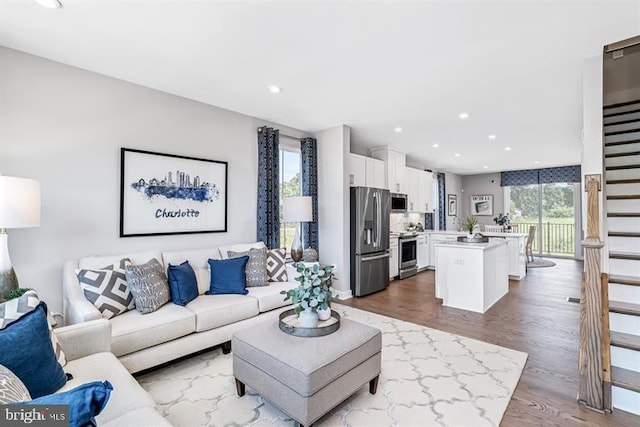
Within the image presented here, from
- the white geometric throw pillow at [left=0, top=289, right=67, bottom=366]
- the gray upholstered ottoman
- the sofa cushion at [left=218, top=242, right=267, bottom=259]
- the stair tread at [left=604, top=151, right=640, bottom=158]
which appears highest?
the stair tread at [left=604, top=151, right=640, bottom=158]

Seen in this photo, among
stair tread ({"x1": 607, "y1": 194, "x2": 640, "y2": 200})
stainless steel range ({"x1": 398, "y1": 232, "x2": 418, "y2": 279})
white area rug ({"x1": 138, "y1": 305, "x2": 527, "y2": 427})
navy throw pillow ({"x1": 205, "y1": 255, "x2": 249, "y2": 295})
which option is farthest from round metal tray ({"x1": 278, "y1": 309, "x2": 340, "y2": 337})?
stainless steel range ({"x1": 398, "y1": 232, "x2": 418, "y2": 279})

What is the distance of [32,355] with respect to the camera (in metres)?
1.36

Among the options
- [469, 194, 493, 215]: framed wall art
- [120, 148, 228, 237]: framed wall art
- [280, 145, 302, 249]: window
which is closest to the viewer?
[120, 148, 228, 237]: framed wall art

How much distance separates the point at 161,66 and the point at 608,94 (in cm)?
479

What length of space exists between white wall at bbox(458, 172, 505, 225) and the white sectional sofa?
8.77m

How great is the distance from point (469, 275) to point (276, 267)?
8.48 ft

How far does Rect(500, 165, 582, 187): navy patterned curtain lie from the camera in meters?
8.40

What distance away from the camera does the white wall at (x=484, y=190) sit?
31.9 ft

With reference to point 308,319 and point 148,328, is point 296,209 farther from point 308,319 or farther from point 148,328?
point 148,328

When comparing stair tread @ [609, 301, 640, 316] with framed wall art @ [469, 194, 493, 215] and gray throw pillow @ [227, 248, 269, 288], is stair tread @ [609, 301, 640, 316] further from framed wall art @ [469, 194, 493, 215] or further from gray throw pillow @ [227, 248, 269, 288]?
framed wall art @ [469, 194, 493, 215]

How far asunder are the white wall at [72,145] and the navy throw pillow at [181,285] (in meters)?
0.59

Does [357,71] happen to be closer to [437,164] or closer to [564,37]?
[564,37]

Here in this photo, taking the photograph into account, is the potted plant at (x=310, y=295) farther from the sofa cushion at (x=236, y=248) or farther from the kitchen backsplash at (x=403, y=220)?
the kitchen backsplash at (x=403, y=220)

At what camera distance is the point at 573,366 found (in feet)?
8.54
